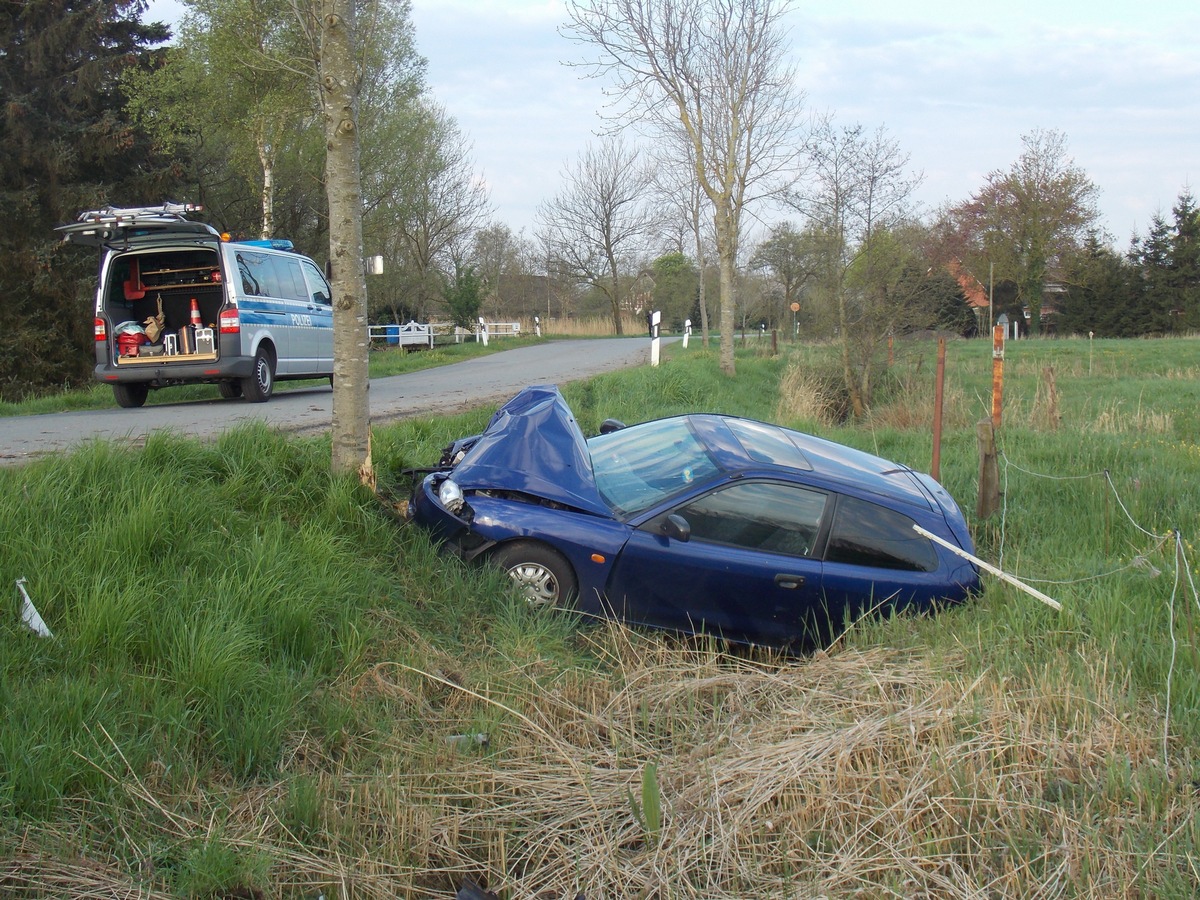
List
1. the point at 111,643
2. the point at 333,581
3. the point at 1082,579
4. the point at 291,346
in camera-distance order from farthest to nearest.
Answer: the point at 291,346, the point at 1082,579, the point at 333,581, the point at 111,643

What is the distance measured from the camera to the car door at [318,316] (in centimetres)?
1417

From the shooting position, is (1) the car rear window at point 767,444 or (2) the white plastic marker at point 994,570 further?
(1) the car rear window at point 767,444

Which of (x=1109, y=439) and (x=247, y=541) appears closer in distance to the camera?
(x=247, y=541)

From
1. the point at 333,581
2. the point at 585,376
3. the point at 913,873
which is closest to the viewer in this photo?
the point at 913,873

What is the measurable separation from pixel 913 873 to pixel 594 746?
4.74ft

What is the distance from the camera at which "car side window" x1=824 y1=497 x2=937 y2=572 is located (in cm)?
578

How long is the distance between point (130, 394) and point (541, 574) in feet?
28.6

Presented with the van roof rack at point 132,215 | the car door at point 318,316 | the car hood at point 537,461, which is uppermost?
the van roof rack at point 132,215

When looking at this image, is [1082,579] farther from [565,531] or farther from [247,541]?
[247,541]

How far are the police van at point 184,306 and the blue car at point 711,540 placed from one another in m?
6.93

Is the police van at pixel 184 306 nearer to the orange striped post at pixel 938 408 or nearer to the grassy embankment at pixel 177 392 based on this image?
the grassy embankment at pixel 177 392

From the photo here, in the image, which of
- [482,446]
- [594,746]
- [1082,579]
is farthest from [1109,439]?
[594,746]

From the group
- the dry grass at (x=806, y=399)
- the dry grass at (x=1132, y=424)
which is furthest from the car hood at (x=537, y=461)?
the dry grass at (x=1132, y=424)

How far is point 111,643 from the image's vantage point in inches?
167
